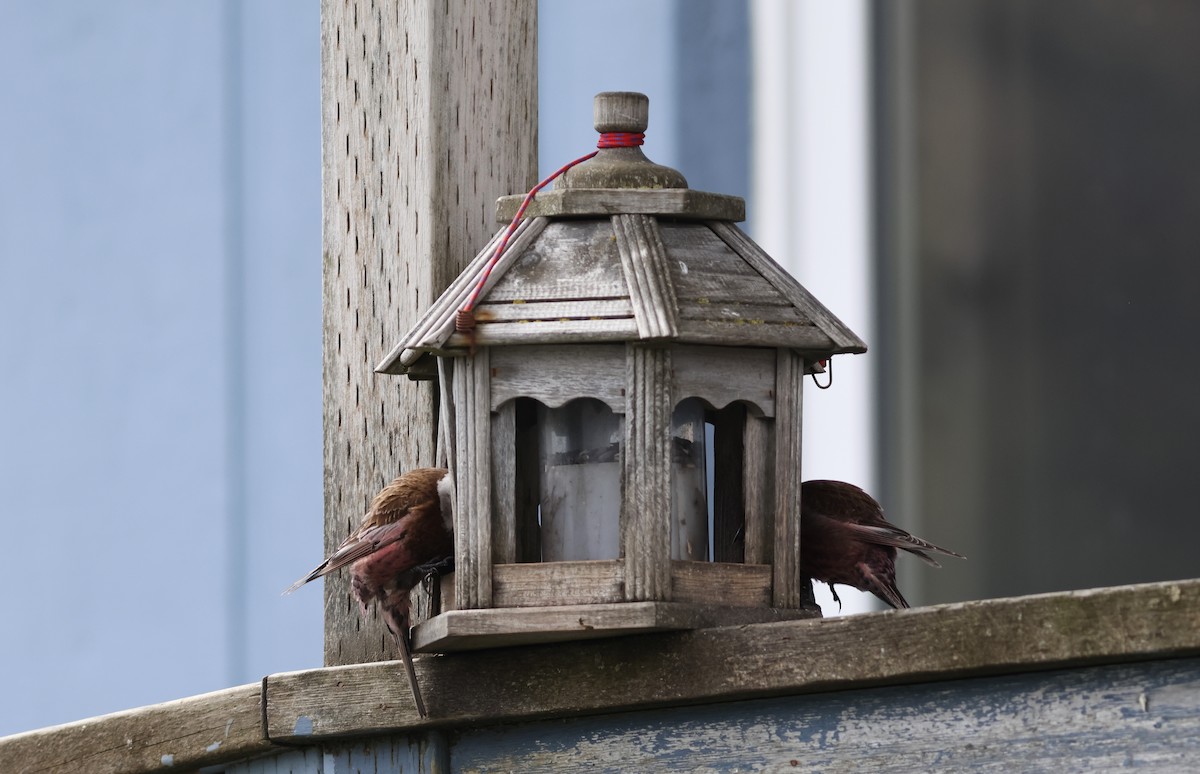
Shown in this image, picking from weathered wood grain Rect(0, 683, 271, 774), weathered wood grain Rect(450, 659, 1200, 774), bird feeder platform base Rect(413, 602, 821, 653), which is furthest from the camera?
weathered wood grain Rect(0, 683, 271, 774)

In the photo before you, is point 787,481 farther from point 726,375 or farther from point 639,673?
point 639,673

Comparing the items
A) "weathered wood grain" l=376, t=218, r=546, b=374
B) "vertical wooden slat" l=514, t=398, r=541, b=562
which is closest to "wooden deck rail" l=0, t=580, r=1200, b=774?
"vertical wooden slat" l=514, t=398, r=541, b=562

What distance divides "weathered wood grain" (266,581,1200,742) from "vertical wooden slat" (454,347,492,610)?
0.46ft

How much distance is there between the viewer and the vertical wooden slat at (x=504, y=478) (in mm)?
1785

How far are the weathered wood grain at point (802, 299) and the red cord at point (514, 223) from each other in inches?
6.3

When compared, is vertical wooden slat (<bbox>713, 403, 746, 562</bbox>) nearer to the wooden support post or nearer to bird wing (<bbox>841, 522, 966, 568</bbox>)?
bird wing (<bbox>841, 522, 966, 568</bbox>)

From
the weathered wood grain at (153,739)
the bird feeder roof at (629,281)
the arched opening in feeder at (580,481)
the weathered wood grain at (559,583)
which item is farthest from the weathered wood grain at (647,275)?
the weathered wood grain at (153,739)

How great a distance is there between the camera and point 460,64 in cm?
219

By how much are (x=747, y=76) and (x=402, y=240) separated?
4.45 ft

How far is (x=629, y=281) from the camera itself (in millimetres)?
1761

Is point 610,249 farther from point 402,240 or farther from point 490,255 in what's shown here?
point 402,240

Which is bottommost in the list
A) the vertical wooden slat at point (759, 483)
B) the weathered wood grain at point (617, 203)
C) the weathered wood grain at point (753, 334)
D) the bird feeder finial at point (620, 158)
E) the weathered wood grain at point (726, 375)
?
the vertical wooden slat at point (759, 483)

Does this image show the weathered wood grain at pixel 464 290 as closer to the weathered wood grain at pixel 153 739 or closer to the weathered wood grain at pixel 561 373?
the weathered wood grain at pixel 561 373

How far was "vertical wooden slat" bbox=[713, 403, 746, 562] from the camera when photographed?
1917 millimetres
